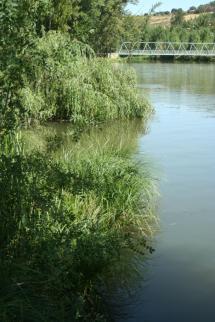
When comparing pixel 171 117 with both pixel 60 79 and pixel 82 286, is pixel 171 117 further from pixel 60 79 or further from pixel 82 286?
pixel 82 286

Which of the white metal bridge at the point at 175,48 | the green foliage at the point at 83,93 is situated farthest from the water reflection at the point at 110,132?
the white metal bridge at the point at 175,48

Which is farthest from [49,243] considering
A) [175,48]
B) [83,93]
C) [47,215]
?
[175,48]

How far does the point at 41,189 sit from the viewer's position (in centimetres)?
546

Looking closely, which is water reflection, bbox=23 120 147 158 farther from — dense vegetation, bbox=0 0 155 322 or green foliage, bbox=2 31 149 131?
dense vegetation, bbox=0 0 155 322

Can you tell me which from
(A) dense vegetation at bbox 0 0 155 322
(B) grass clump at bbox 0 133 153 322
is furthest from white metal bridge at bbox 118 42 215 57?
(B) grass clump at bbox 0 133 153 322

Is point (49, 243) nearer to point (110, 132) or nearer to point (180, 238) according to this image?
point (180, 238)

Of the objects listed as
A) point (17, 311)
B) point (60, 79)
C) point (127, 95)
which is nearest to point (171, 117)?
point (127, 95)

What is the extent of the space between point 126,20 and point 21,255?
1588 inches

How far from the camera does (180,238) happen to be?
796 cm

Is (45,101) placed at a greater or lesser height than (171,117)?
greater

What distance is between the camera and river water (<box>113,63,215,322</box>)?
589cm

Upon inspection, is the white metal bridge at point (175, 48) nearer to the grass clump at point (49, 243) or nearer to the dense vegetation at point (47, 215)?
the dense vegetation at point (47, 215)

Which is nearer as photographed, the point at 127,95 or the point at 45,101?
the point at 45,101

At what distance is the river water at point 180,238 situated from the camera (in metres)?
5.89
